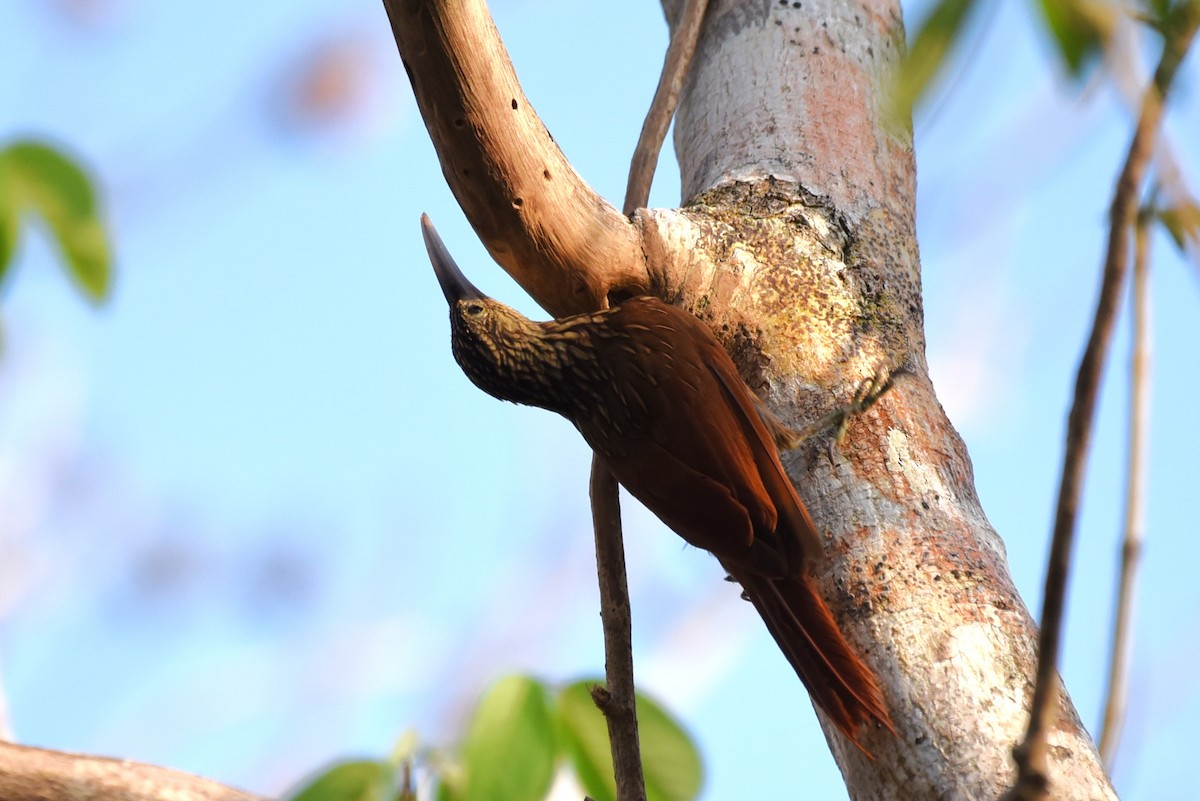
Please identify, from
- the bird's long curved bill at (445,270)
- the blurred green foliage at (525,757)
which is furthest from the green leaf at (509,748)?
the bird's long curved bill at (445,270)

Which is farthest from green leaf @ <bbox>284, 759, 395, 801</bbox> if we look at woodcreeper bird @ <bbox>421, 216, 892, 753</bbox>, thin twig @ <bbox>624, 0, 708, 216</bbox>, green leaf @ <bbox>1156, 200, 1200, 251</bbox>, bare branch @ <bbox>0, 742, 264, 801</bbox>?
green leaf @ <bbox>1156, 200, 1200, 251</bbox>

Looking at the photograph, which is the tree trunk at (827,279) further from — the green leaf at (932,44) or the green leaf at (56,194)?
the green leaf at (932,44)

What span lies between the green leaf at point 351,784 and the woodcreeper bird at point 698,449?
734 millimetres

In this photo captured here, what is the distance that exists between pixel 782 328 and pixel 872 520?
0.49 meters

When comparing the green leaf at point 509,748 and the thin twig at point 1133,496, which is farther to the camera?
the green leaf at point 509,748

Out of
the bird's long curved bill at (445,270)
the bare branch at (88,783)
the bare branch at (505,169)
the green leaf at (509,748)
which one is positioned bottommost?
the bare branch at (88,783)

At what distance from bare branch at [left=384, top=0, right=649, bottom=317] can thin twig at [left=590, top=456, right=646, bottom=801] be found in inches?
16.7

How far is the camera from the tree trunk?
6.39 feet

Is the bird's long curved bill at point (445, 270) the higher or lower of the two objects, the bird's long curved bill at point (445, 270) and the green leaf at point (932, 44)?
the higher

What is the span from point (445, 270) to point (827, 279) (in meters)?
1.23

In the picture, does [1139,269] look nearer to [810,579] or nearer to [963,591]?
[963,591]

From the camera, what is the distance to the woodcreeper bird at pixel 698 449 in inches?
86.6

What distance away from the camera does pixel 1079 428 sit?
103 cm

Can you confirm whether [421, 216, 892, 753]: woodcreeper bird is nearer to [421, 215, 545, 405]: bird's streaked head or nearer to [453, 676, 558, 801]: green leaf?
[421, 215, 545, 405]: bird's streaked head
